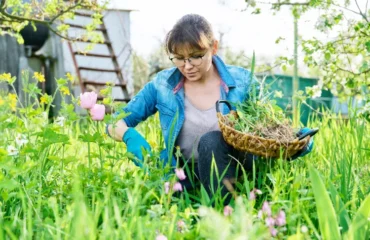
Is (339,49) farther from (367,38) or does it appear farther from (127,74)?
(127,74)

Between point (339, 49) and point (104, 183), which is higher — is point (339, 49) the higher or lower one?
the higher one

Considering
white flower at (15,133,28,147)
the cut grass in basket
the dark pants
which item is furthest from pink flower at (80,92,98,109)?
the cut grass in basket

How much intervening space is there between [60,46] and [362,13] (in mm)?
6186

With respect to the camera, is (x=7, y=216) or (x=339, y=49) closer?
(x=7, y=216)

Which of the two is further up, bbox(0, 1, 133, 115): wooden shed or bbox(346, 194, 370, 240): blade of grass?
bbox(346, 194, 370, 240): blade of grass

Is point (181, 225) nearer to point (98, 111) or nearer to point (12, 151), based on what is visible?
point (98, 111)

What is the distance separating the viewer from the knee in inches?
88.1

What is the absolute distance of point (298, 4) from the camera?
11.4 feet

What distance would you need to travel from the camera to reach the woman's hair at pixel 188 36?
7.95ft

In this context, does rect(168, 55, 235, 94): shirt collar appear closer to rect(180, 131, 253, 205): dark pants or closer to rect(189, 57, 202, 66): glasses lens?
rect(189, 57, 202, 66): glasses lens

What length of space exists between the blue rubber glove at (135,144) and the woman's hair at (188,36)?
41 cm

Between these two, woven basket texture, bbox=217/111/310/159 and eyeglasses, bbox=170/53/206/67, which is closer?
woven basket texture, bbox=217/111/310/159

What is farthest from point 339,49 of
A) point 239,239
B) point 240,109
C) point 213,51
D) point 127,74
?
point 127,74

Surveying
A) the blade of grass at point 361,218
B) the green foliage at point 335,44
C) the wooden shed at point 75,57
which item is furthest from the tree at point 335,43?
the wooden shed at point 75,57
